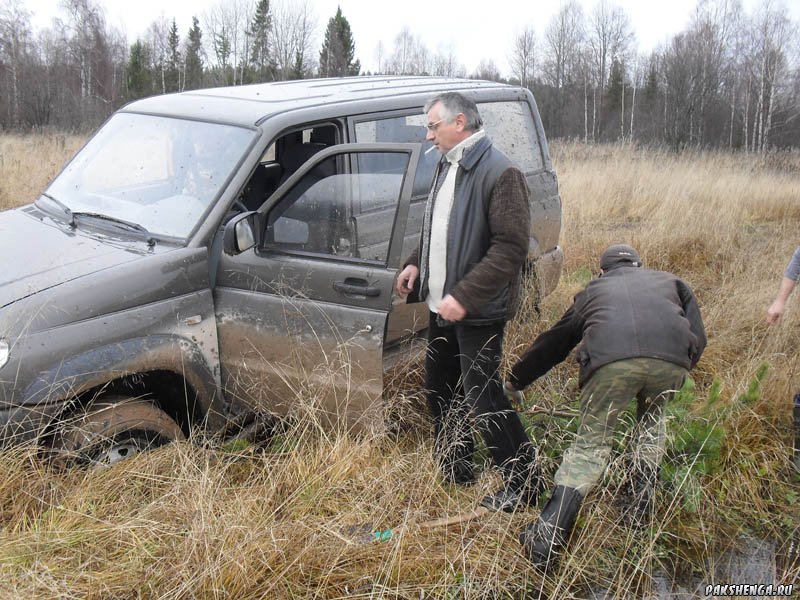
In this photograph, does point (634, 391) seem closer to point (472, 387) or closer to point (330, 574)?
point (472, 387)

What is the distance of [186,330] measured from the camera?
11.3ft

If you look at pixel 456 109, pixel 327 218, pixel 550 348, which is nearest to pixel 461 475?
pixel 550 348

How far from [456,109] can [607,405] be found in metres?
1.46

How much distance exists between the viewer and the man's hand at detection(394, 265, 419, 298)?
3.35 metres

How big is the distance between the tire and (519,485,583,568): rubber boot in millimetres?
1689

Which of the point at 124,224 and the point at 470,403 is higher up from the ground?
the point at 124,224

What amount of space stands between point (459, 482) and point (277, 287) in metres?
1.33

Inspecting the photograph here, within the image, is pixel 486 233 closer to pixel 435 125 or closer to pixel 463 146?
pixel 463 146

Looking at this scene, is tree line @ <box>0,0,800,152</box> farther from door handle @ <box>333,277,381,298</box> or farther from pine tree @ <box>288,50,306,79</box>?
door handle @ <box>333,277,381,298</box>

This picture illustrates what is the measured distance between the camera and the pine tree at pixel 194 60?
4238 cm

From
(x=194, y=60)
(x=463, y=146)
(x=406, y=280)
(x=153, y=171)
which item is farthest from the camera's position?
(x=194, y=60)

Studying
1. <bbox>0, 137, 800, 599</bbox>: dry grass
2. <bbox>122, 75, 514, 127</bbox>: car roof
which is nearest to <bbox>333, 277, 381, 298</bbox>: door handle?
<bbox>0, 137, 800, 599</bbox>: dry grass

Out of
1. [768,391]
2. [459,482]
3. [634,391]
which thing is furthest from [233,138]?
[768,391]

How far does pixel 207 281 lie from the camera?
11.6ft
